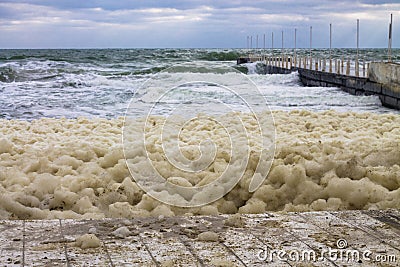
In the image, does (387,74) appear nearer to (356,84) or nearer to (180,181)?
(356,84)

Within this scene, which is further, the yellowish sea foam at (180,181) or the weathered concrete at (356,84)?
the weathered concrete at (356,84)

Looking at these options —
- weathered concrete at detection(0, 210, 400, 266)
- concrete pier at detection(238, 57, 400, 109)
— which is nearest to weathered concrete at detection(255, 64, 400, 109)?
concrete pier at detection(238, 57, 400, 109)

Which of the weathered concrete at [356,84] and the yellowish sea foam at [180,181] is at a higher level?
the yellowish sea foam at [180,181]

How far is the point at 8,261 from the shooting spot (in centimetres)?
284

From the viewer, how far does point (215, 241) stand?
10.5ft

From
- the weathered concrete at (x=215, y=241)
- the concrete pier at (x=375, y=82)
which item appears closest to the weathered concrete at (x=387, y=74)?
the concrete pier at (x=375, y=82)

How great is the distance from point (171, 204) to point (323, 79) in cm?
1821

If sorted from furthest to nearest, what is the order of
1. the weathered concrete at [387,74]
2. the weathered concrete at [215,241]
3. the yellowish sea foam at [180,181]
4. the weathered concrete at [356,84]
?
the weathered concrete at [356,84] < the weathered concrete at [387,74] < the yellowish sea foam at [180,181] < the weathered concrete at [215,241]

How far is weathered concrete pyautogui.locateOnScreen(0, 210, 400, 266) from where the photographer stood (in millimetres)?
2893

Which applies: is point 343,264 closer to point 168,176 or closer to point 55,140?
point 168,176

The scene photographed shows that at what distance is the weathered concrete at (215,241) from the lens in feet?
9.49

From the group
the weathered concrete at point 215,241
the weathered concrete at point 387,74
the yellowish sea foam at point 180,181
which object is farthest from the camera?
the weathered concrete at point 387,74

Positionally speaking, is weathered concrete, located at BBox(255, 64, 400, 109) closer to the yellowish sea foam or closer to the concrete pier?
the concrete pier

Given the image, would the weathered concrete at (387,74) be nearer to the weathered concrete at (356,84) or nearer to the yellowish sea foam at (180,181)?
the weathered concrete at (356,84)
